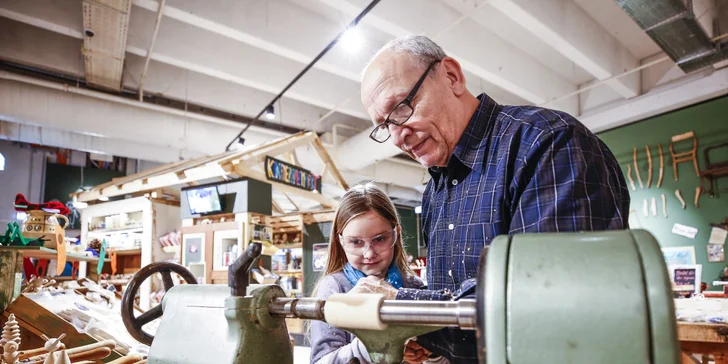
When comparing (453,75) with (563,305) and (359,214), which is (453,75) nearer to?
(359,214)

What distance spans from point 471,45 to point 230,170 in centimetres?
322

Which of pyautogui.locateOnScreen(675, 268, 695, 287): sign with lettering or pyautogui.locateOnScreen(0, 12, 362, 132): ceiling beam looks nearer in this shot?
pyautogui.locateOnScreen(675, 268, 695, 287): sign with lettering

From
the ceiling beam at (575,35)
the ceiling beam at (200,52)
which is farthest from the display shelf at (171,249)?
the ceiling beam at (575,35)

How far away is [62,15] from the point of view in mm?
4699

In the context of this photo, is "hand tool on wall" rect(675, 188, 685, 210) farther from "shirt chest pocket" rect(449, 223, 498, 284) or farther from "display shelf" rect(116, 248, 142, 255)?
"display shelf" rect(116, 248, 142, 255)

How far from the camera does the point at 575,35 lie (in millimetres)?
4934

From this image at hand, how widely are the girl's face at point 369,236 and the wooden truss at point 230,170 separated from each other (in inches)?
160

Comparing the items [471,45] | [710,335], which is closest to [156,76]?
[471,45]

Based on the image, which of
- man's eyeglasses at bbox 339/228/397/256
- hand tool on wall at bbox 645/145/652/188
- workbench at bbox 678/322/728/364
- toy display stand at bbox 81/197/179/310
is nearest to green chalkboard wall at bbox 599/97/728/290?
hand tool on wall at bbox 645/145/652/188

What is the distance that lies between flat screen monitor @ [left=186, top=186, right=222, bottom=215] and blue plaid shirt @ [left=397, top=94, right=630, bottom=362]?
5.26 metres

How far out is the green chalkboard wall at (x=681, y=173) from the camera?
18.5 ft

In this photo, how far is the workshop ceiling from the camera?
4.45 metres

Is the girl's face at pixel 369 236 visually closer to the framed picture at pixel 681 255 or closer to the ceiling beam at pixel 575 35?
the ceiling beam at pixel 575 35

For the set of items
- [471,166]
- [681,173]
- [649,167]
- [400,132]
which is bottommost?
[471,166]
